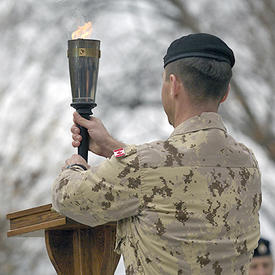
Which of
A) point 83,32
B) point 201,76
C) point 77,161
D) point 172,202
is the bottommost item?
point 172,202

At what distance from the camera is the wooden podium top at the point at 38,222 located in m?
4.34

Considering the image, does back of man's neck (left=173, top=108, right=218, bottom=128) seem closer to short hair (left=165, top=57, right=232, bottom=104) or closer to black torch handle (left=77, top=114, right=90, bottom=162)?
short hair (left=165, top=57, right=232, bottom=104)

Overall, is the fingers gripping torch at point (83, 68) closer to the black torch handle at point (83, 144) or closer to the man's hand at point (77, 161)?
the black torch handle at point (83, 144)

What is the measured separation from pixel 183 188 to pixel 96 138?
612 mm

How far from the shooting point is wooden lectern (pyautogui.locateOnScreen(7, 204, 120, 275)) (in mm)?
4617

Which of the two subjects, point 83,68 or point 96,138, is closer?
point 96,138

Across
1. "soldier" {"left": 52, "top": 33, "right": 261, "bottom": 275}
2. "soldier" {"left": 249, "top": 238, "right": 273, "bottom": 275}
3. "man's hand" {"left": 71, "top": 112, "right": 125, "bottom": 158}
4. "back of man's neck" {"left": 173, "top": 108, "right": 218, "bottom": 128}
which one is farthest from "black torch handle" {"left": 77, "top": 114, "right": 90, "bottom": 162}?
"soldier" {"left": 249, "top": 238, "right": 273, "bottom": 275}

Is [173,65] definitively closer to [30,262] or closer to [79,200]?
[79,200]

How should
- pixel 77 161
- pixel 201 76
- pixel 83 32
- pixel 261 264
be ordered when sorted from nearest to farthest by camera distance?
pixel 201 76
pixel 77 161
pixel 83 32
pixel 261 264

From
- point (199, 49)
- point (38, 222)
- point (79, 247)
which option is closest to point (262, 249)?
point (79, 247)

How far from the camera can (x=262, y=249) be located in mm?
6227

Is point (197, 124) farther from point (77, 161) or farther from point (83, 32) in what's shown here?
point (83, 32)

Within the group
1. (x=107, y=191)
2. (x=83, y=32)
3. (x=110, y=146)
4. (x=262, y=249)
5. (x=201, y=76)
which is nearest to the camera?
(x=107, y=191)

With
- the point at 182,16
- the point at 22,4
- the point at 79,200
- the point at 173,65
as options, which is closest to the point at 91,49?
the point at 173,65
